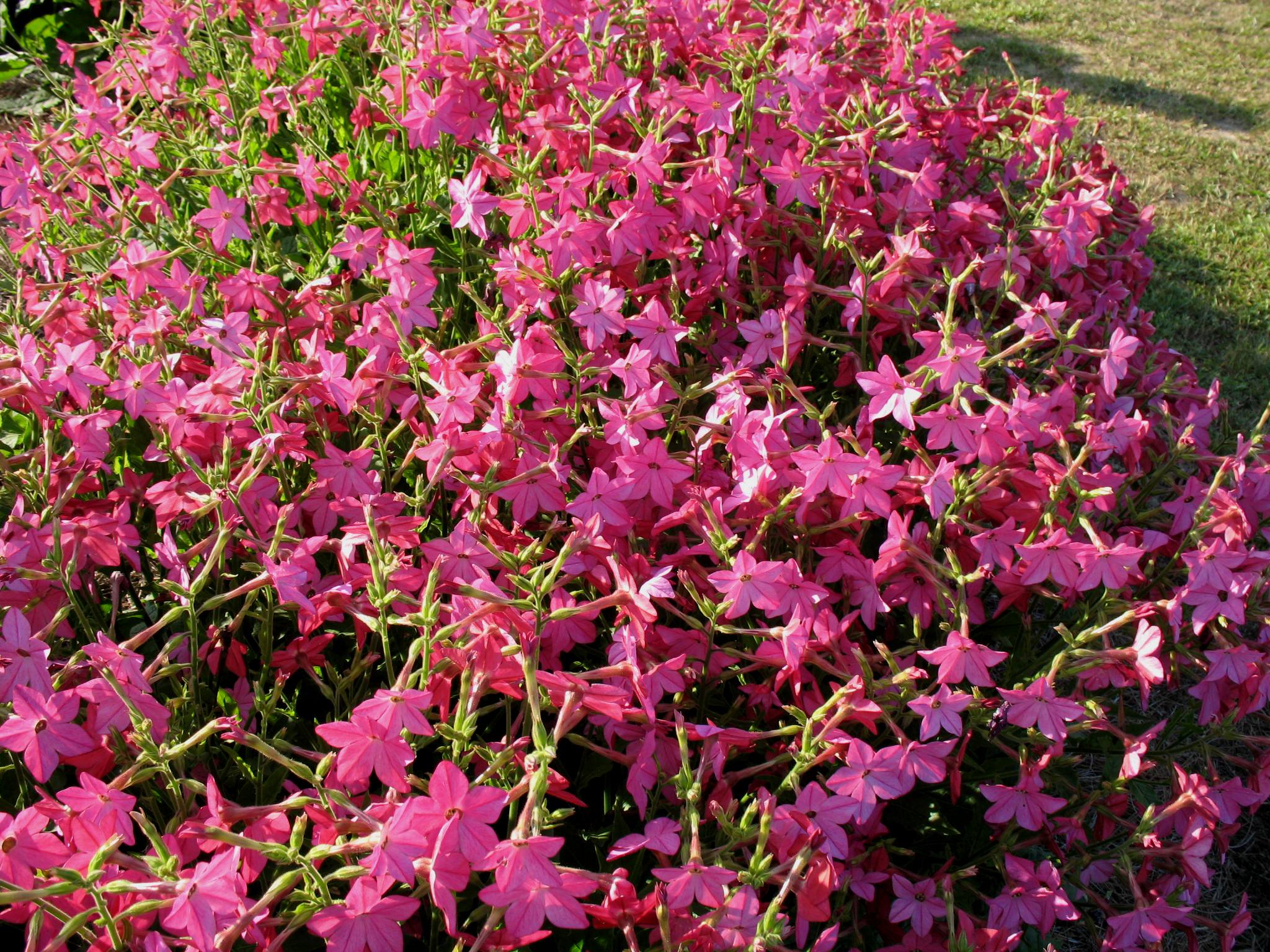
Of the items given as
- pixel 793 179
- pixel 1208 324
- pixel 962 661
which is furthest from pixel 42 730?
pixel 1208 324

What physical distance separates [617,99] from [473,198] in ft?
1.59

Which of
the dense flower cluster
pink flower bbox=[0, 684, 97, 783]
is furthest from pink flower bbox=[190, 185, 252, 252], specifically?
pink flower bbox=[0, 684, 97, 783]

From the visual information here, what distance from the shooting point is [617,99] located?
7.40 feet

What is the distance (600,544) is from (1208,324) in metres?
3.98

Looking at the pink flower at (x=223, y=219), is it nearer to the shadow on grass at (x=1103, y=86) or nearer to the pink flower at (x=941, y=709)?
the pink flower at (x=941, y=709)

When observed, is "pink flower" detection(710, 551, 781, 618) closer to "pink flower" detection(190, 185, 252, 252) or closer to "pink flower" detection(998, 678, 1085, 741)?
"pink flower" detection(998, 678, 1085, 741)

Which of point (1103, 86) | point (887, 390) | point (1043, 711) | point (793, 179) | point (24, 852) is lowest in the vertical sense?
point (1043, 711)

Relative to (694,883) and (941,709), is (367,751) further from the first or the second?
(941,709)

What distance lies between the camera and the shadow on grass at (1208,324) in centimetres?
400

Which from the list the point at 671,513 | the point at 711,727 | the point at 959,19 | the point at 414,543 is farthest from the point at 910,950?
the point at 959,19

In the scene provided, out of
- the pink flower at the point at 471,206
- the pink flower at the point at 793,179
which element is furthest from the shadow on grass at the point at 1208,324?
the pink flower at the point at 471,206

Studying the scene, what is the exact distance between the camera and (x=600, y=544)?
149cm

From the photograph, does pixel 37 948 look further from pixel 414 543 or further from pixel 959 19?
pixel 959 19

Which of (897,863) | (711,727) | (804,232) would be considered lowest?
(897,863)
